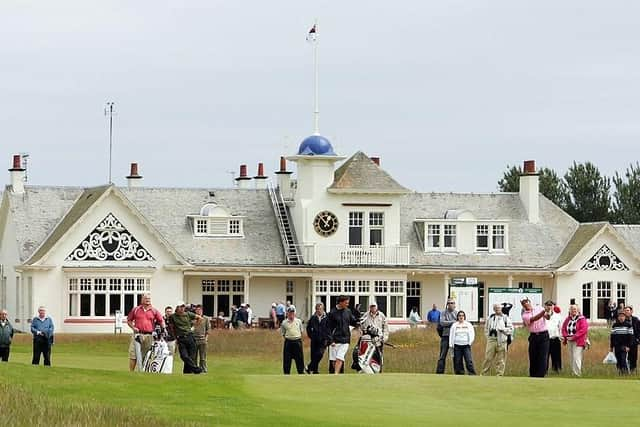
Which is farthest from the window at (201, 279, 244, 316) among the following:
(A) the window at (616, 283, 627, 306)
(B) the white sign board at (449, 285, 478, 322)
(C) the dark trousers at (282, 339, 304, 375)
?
(C) the dark trousers at (282, 339, 304, 375)

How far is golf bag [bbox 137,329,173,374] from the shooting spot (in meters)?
34.7

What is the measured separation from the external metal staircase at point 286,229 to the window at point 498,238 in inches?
327

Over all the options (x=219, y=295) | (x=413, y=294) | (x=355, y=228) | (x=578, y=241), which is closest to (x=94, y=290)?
(x=219, y=295)

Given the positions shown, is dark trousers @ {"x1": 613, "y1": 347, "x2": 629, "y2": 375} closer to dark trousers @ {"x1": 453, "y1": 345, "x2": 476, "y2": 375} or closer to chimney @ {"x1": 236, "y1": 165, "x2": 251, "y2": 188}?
dark trousers @ {"x1": 453, "y1": 345, "x2": 476, "y2": 375}

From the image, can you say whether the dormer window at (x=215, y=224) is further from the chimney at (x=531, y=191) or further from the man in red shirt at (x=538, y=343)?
the man in red shirt at (x=538, y=343)

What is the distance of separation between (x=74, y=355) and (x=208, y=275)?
16.1 meters

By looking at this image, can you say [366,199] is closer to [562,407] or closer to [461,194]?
[461,194]

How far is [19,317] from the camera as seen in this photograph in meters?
65.1

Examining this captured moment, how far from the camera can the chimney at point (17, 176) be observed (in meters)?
66.5

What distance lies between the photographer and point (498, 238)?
232ft

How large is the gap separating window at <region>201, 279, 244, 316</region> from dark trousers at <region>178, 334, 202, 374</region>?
1273 inches

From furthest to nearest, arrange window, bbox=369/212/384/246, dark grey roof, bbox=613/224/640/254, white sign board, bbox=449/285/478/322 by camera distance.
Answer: dark grey roof, bbox=613/224/640/254 < window, bbox=369/212/384/246 < white sign board, bbox=449/285/478/322

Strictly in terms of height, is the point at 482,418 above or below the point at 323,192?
below

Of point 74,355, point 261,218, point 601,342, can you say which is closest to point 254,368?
point 74,355
